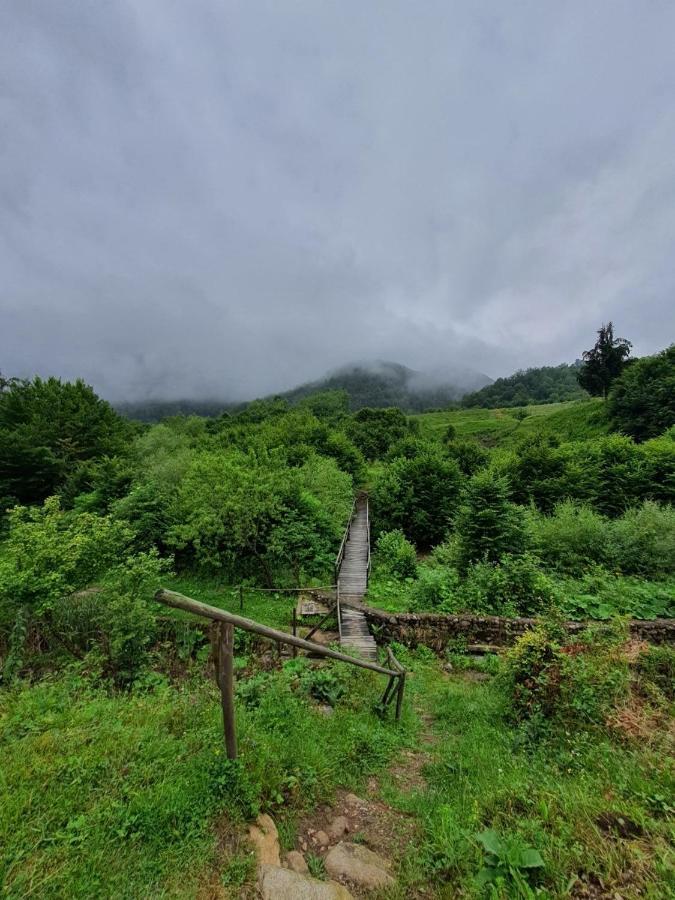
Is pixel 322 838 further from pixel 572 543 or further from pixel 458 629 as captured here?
pixel 572 543

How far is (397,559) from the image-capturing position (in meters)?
16.9

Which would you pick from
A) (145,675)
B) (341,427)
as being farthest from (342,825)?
(341,427)

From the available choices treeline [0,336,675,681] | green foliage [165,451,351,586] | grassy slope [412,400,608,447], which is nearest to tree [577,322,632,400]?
grassy slope [412,400,608,447]

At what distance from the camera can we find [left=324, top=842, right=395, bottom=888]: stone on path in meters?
2.99

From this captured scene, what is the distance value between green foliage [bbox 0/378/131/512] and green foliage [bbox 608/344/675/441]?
5335 centimetres

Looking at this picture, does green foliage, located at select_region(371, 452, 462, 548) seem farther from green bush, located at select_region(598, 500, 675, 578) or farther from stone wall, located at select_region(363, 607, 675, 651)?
stone wall, located at select_region(363, 607, 675, 651)

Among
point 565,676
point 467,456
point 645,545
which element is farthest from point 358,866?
point 467,456

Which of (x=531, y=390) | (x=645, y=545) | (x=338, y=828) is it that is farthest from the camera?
(x=531, y=390)

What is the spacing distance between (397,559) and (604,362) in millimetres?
55671

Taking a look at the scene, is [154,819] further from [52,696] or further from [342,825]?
[52,696]

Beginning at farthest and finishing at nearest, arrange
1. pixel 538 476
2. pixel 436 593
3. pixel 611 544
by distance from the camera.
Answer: pixel 538 476, pixel 611 544, pixel 436 593

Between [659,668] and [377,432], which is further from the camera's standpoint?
[377,432]

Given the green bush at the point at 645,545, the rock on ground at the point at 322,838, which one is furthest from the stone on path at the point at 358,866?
the green bush at the point at 645,545

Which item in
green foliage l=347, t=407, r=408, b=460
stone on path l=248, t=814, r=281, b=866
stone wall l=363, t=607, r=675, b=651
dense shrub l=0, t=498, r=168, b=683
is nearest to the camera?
stone on path l=248, t=814, r=281, b=866
